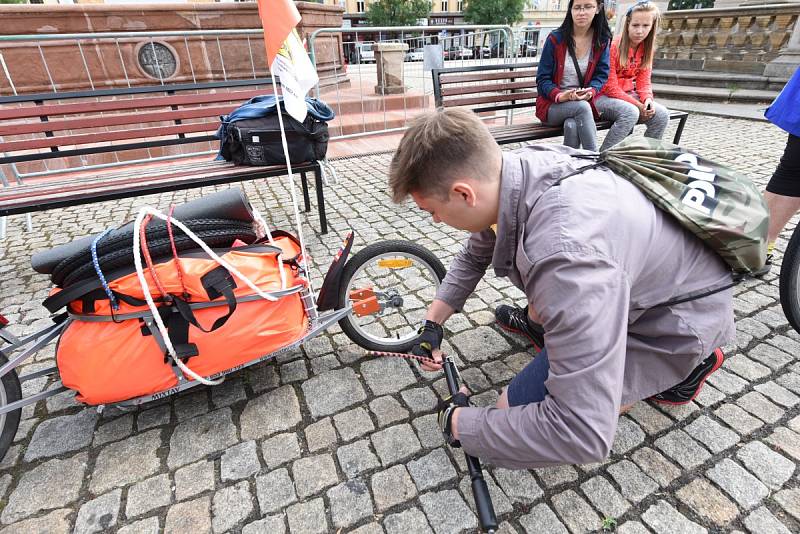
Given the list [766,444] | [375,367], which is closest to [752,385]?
[766,444]

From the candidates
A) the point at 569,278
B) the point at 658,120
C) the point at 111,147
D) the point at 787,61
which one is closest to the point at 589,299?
the point at 569,278

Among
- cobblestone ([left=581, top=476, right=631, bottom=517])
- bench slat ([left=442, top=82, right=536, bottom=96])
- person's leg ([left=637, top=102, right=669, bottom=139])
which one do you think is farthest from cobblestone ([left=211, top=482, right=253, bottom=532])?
person's leg ([left=637, top=102, right=669, bottom=139])

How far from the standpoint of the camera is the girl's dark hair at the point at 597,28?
401 centimetres

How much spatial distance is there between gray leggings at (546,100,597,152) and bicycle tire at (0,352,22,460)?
436 cm

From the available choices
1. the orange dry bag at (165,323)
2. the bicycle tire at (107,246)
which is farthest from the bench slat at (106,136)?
the orange dry bag at (165,323)

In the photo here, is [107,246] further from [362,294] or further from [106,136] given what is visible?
[106,136]

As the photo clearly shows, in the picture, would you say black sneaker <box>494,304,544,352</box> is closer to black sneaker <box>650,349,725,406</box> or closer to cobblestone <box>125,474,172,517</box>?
black sneaker <box>650,349,725,406</box>

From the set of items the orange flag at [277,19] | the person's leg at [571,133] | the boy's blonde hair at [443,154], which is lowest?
the person's leg at [571,133]

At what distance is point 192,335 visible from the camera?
1.78 metres

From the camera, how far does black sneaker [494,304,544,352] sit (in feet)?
7.63

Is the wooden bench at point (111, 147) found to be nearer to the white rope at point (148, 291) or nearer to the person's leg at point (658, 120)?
the white rope at point (148, 291)

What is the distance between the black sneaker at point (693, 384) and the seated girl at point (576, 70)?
290 cm

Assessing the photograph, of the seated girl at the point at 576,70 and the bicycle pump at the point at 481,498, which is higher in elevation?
the seated girl at the point at 576,70

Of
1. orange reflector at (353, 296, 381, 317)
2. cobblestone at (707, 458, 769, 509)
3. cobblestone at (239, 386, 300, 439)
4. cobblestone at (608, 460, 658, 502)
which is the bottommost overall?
cobblestone at (707, 458, 769, 509)
